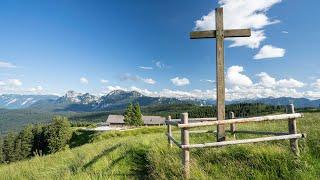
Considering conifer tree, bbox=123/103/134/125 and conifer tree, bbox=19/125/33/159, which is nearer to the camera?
conifer tree, bbox=19/125/33/159

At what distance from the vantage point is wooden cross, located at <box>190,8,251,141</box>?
12.1 meters

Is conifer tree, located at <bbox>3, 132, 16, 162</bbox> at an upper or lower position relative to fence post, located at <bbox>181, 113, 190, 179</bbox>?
lower

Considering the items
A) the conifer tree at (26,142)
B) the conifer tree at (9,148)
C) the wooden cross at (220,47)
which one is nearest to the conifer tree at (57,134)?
the conifer tree at (26,142)

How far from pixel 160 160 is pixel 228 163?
2496 mm

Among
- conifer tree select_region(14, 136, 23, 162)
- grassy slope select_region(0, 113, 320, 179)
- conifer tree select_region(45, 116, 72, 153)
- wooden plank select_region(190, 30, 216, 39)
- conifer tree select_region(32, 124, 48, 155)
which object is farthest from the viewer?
conifer tree select_region(32, 124, 48, 155)

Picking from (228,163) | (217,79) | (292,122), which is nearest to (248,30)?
(217,79)

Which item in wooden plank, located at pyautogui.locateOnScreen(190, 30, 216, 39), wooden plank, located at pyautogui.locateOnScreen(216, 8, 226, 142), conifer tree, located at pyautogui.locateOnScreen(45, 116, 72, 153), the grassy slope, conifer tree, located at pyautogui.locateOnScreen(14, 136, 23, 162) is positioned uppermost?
wooden plank, located at pyautogui.locateOnScreen(190, 30, 216, 39)

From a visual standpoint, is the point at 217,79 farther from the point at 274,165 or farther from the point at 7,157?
the point at 7,157

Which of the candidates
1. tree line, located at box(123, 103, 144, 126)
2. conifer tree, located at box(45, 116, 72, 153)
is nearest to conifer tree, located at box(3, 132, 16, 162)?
conifer tree, located at box(45, 116, 72, 153)

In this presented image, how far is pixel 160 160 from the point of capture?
430 inches

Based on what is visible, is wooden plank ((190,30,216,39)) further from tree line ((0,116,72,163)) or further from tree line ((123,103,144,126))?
tree line ((123,103,144,126))

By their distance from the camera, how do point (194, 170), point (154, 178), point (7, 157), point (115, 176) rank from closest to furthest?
1. point (194, 170)
2. point (154, 178)
3. point (115, 176)
4. point (7, 157)

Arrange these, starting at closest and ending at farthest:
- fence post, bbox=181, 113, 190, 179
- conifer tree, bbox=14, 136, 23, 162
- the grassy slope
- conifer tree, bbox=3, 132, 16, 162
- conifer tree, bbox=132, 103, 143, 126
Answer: the grassy slope
fence post, bbox=181, 113, 190, 179
conifer tree, bbox=14, 136, 23, 162
conifer tree, bbox=3, 132, 16, 162
conifer tree, bbox=132, 103, 143, 126

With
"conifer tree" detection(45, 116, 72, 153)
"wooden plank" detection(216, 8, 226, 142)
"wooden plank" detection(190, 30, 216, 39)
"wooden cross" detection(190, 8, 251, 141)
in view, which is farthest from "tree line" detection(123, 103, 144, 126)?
"wooden plank" detection(216, 8, 226, 142)
